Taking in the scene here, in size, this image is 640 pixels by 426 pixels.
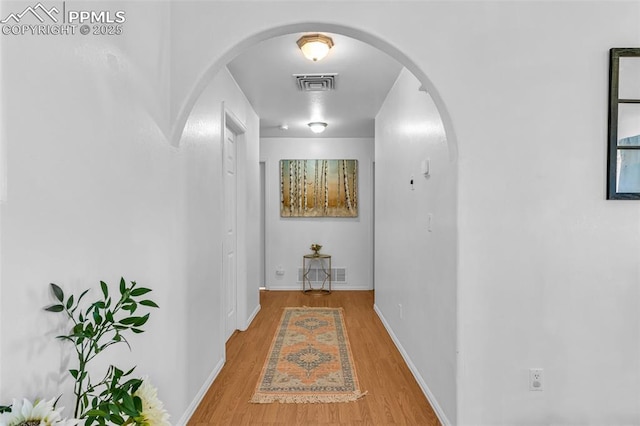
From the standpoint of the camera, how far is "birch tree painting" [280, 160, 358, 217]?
625cm

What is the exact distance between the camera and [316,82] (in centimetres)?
354

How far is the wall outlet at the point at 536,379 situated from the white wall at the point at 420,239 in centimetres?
37

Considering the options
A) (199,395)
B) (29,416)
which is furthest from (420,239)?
(29,416)

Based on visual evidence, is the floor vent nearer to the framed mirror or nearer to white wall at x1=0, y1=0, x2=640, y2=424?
white wall at x1=0, y1=0, x2=640, y2=424

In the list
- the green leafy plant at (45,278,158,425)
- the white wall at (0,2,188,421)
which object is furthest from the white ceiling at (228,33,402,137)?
the green leafy plant at (45,278,158,425)

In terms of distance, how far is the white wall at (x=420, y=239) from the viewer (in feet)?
7.06

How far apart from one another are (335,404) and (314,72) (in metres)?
2.67

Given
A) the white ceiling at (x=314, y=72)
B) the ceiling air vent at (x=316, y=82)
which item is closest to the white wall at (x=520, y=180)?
the white ceiling at (x=314, y=72)

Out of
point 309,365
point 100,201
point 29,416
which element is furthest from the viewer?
point 309,365

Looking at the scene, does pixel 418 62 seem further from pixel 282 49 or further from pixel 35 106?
pixel 35 106

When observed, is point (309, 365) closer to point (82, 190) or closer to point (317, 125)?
point (82, 190)

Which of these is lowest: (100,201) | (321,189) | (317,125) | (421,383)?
(421,383)

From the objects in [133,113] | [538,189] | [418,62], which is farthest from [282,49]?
[538,189]

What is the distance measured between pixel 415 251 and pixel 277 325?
80.6 inches
